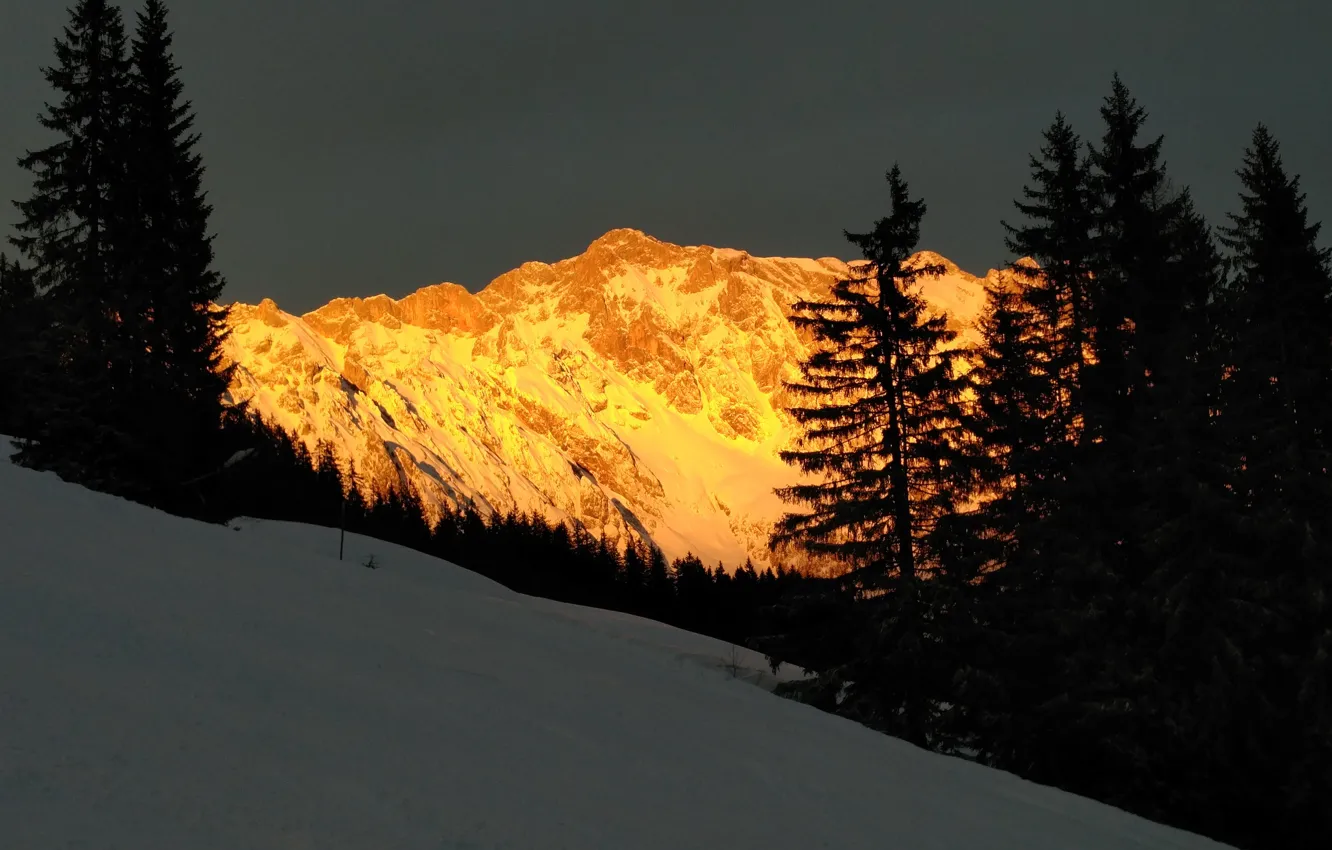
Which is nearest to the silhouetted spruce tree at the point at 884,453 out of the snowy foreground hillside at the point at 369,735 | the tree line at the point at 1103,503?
the tree line at the point at 1103,503

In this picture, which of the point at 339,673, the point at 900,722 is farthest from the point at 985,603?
the point at 339,673

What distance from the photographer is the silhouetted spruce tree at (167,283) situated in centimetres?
2291

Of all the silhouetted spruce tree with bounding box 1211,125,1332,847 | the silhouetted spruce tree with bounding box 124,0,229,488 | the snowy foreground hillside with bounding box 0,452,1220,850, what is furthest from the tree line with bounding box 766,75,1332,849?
the silhouetted spruce tree with bounding box 124,0,229,488

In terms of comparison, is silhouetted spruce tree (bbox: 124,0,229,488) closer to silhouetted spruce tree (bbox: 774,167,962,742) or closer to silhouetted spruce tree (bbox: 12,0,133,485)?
silhouetted spruce tree (bbox: 12,0,133,485)

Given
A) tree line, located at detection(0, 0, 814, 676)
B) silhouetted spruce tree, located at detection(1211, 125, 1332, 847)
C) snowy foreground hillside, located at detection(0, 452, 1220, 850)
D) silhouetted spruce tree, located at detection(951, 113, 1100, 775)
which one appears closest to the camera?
snowy foreground hillside, located at detection(0, 452, 1220, 850)

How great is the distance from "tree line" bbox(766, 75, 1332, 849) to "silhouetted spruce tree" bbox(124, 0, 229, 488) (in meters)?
14.5

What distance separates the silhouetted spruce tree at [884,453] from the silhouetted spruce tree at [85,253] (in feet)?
50.1

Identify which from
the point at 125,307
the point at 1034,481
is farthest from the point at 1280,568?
the point at 125,307

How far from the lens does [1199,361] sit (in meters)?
18.6

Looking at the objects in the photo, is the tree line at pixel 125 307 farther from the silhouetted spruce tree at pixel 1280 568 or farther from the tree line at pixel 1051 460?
the silhouetted spruce tree at pixel 1280 568

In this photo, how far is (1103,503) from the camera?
18812 millimetres

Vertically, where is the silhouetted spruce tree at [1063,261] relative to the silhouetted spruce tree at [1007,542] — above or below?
above

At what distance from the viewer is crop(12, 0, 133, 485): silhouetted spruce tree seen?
21.4 meters

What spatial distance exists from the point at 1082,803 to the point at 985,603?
5849 millimetres
